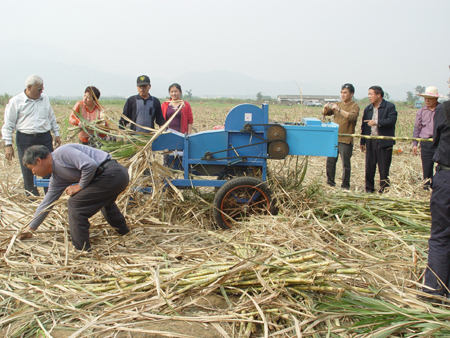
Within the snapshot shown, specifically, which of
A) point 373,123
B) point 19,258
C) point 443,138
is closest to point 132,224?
point 19,258

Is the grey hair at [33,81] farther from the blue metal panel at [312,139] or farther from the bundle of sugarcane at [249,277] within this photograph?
the blue metal panel at [312,139]

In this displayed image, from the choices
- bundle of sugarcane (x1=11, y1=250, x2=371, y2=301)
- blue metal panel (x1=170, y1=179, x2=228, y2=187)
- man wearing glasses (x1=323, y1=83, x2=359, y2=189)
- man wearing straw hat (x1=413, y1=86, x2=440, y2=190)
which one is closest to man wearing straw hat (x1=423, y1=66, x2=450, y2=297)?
bundle of sugarcane (x1=11, y1=250, x2=371, y2=301)

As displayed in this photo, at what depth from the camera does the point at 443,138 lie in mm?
2666

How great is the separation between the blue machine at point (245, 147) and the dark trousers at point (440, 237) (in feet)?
4.89

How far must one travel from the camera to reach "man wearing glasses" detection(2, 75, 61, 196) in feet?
15.3

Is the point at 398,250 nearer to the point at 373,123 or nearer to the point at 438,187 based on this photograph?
the point at 438,187

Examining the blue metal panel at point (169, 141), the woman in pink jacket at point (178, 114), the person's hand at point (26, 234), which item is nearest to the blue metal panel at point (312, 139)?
the blue metal panel at point (169, 141)

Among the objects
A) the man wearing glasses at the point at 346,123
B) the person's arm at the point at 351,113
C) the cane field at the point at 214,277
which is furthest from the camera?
the man wearing glasses at the point at 346,123

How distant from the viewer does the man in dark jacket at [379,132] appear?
547 centimetres

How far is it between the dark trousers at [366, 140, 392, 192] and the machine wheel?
227 cm

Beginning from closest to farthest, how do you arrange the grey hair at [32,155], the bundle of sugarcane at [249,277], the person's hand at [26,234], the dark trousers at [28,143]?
the bundle of sugarcane at [249,277] → the grey hair at [32,155] → the person's hand at [26,234] → the dark trousers at [28,143]

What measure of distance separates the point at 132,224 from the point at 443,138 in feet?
9.73

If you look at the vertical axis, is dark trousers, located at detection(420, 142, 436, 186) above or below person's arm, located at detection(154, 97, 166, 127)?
below

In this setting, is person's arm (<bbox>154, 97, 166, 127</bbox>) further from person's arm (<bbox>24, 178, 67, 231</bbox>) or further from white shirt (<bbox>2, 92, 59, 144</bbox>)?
person's arm (<bbox>24, 178, 67, 231</bbox>)
